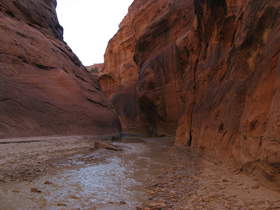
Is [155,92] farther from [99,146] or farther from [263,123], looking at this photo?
[263,123]

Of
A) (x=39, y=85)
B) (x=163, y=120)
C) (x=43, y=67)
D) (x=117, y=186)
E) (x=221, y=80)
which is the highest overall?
(x=43, y=67)

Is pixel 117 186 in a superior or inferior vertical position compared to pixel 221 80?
inferior

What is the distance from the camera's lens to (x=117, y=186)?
3789 mm

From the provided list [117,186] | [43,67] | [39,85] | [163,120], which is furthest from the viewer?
[163,120]

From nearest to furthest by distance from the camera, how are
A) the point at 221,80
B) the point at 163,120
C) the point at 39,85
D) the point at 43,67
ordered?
the point at 221,80, the point at 39,85, the point at 43,67, the point at 163,120

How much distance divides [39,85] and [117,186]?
8311 millimetres

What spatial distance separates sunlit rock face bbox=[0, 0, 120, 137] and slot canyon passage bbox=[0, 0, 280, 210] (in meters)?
0.06

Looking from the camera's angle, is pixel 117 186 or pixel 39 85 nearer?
pixel 117 186

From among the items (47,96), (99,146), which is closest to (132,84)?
(47,96)

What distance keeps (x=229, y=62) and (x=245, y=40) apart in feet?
3.77

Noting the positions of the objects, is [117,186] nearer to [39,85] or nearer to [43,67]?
[39,85]

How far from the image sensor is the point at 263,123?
385cm

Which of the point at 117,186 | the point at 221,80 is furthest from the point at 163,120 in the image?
the point at 117,186

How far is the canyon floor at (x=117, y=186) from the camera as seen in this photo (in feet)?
9.43
